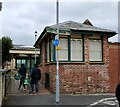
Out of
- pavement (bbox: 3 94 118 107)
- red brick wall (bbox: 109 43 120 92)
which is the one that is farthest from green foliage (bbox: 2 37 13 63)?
pavement (bbox: 3 94 118 107)

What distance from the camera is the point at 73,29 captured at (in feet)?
56.9

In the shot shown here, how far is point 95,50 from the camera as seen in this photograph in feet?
60.6

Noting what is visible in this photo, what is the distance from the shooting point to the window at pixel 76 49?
17906 mm

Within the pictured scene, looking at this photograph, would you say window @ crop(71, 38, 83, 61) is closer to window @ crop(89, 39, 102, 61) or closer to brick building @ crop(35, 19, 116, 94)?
brick building @ crop(35, 19, 116, 94)

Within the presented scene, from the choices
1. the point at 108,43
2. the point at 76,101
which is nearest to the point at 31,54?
the point at 108,43

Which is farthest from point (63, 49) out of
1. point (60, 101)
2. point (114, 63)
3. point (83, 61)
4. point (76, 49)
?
point (60, 101)

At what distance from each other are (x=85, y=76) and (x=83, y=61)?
0.92 m

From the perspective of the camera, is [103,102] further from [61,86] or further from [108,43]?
[108,43]

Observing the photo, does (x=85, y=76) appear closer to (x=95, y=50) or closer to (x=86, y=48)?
(x=86, y=48)

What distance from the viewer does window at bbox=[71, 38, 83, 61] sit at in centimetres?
1791

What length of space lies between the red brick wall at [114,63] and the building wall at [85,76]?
1.53 feet

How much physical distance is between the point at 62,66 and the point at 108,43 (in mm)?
3454

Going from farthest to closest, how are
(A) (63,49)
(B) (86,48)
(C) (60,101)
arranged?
(B) (86,48) < (A) (63,49) < (C) (60,101)

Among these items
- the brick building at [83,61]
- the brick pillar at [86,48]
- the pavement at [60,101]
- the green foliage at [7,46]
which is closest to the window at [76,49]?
the brick building at [83,61]
